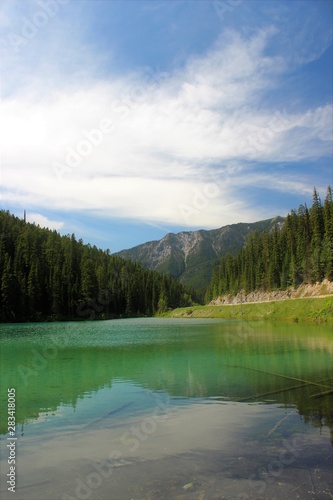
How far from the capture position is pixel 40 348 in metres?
39.7

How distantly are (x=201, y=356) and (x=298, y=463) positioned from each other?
885 inches

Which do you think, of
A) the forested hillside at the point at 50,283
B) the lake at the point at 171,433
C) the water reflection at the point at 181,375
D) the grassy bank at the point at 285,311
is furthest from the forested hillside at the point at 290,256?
the lake at the point at 171,433

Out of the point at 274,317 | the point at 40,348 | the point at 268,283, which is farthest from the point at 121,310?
the point at 40,348

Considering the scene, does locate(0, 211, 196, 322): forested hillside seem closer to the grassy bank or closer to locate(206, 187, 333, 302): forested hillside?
the grassy bank

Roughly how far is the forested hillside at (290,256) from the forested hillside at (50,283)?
5427cm

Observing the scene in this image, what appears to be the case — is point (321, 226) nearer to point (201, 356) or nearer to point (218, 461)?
point (201, 356)

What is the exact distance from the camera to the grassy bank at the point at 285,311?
74.8 m

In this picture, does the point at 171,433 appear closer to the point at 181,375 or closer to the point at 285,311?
the point at 181,375

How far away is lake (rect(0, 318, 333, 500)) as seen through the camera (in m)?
8.72

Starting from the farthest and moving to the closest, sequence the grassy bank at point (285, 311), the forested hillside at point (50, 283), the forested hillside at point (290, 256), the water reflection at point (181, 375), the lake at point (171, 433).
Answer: the forested hillside at point (50, 283) < the forested hillside at point (290, 256) < the grassy bank at point (285, 311) < the water reflection at point (181, 375) < the lake at point (171, 433)

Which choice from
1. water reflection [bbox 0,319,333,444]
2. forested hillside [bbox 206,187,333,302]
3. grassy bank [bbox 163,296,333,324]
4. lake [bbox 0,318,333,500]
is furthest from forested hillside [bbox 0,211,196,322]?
lake [bbox 0,318,333,500]

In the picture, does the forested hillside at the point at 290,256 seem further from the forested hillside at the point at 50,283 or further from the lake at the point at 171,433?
the lake at the point at 171,433

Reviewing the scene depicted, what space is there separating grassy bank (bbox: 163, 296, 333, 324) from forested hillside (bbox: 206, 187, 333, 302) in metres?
10.9

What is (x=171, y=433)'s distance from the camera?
12711 mm
